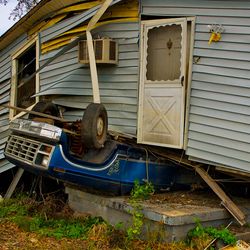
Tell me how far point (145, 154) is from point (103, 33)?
220 cm

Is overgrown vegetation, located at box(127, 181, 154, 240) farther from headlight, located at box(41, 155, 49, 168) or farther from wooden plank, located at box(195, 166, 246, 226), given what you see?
headlight, located at box(41, 155, 49, 168)

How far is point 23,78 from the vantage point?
10453 millimetres

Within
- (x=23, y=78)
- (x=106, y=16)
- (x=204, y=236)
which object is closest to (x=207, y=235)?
(x=204, y=236)

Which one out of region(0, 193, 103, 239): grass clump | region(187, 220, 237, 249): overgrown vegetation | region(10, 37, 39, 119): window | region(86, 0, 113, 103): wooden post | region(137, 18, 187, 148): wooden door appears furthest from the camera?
region(10, 37, 39, 119): window

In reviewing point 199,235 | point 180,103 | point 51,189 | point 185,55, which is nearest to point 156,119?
point 180,103

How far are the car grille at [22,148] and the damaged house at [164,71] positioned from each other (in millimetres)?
1212

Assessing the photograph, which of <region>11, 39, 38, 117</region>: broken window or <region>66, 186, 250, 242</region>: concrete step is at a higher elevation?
<region>11, 39, 38, 117</region>: broken window

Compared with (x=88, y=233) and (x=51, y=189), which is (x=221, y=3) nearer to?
(x=88, y=233)

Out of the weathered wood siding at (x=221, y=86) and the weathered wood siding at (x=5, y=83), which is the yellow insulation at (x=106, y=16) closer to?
the weathered wood siding at (x=221, y=86)

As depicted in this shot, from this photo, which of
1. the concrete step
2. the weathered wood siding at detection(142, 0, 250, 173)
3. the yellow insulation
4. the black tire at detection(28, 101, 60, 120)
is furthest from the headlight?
the yellow insulation

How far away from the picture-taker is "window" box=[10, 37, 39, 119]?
389 inches

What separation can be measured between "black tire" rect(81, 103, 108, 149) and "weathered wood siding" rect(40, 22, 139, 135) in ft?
3.12

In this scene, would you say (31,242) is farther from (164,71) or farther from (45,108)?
(164,71)

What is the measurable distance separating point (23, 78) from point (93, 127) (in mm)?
4462
